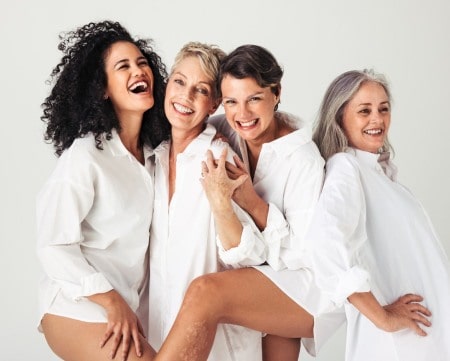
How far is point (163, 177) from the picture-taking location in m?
3.69

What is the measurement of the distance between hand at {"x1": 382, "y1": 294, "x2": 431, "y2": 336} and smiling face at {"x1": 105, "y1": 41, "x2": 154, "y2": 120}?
1.31 meters

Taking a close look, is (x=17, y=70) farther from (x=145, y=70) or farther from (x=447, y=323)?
(x=447, y=323)

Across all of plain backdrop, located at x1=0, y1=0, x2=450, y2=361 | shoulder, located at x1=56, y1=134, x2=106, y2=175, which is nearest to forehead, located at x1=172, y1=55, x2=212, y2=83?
shoulder, located at x1=56, y1=134, x2=106, y2=175

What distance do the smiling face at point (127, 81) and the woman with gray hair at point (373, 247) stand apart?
0.80m

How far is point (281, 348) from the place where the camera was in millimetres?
3730

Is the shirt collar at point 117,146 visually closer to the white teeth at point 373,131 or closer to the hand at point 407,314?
the white teeth at point 373,131

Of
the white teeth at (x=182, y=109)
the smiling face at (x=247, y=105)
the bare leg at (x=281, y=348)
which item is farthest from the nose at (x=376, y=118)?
the bare leg at (x=281, y=348)

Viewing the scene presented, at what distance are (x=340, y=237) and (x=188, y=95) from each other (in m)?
0.93

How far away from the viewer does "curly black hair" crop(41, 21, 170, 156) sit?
3658 millimetres

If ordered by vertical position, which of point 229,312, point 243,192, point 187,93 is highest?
point 187,93

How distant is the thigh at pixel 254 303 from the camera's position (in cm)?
339

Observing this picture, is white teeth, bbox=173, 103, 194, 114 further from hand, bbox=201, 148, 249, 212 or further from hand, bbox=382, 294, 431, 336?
hand, bbox=382, 294, 431, 336

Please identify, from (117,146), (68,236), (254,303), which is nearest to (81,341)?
(68,236)

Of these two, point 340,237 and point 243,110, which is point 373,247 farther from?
point 243,110
